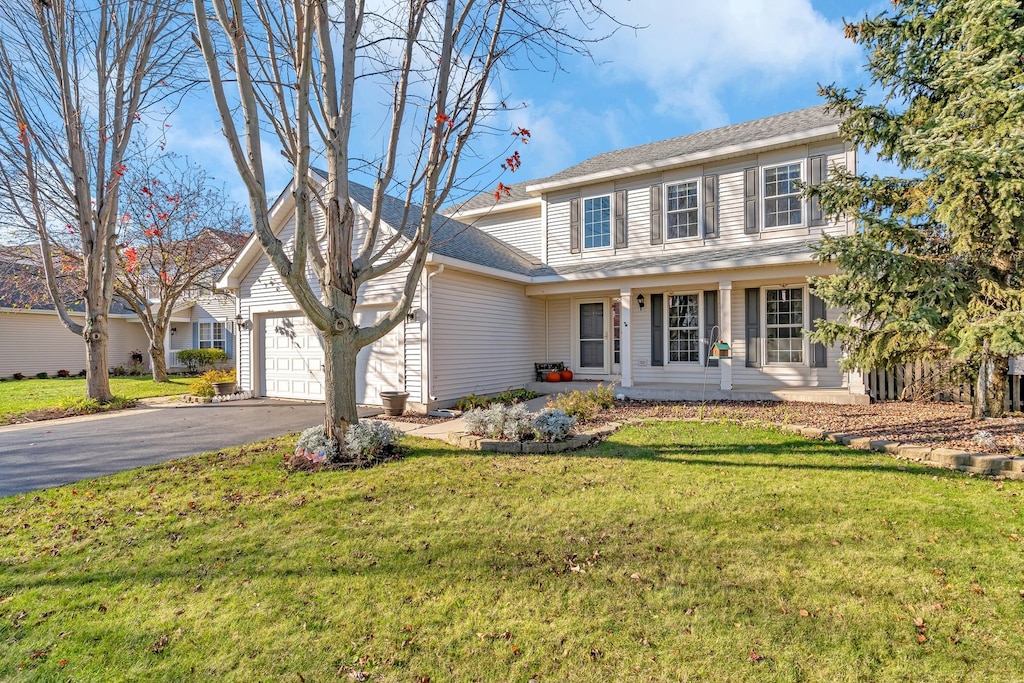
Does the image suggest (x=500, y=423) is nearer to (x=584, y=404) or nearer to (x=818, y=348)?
(x=584, y=404)

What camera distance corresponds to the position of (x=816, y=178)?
412 inches

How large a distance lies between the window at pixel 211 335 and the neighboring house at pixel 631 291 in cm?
1144

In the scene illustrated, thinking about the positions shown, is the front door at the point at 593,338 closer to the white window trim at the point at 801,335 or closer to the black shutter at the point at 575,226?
the black shutter at the point at 575,226

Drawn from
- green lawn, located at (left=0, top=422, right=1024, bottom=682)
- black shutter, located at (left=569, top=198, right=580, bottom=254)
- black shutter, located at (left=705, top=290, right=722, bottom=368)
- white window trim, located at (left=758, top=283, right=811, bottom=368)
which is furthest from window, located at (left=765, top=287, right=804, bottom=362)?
green lawn, located at (left=0, top=422, right=1024, bottom=682)

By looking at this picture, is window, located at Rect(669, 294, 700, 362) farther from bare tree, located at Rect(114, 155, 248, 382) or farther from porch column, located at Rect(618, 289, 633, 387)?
bare tree, located at Rect(114, 155, 248, 382)

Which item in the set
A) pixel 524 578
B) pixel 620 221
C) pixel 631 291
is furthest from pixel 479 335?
pixel 524 578

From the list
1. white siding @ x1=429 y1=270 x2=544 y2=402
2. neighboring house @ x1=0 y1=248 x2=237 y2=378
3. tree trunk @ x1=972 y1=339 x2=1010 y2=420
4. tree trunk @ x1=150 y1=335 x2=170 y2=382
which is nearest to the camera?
tree trunk @ x1=972 y1=339 x2=1010 y2=420

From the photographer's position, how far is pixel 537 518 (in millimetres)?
4184

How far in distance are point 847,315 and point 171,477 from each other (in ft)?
31.9

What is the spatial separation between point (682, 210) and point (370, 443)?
9.60 m

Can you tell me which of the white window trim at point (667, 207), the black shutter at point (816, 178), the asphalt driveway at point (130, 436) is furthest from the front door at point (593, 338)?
the asphalt driveway at point (130, 436)

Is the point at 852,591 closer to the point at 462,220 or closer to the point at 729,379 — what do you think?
the point at 729,379

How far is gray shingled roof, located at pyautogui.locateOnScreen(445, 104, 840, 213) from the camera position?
11.1m

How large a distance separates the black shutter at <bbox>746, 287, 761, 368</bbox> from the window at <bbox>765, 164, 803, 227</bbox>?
1642 mm
